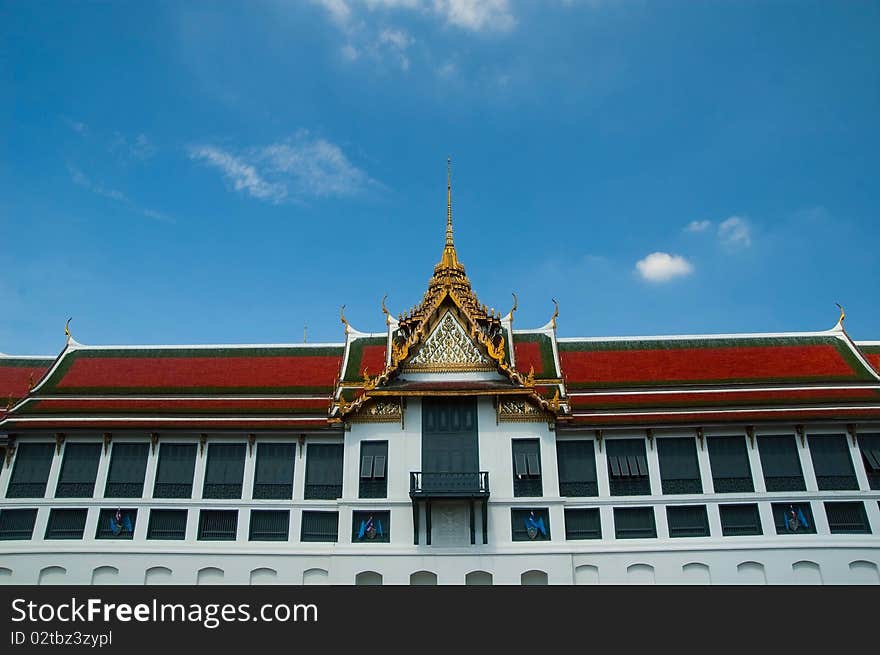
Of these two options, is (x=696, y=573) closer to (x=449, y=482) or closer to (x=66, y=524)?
(x=449, y=482)

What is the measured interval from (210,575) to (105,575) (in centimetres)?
429

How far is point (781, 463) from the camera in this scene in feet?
87.6

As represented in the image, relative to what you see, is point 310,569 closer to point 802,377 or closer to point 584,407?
point 584,407

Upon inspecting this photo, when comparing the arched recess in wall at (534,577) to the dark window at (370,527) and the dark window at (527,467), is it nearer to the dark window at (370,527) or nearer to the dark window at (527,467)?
the dark window at (527,467)

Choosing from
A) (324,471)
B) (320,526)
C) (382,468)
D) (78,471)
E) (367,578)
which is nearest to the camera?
(367,578)

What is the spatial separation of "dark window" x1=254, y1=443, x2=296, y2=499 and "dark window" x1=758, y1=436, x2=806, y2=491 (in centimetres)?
1968

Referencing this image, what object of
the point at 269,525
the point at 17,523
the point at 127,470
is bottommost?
the point at 269,525

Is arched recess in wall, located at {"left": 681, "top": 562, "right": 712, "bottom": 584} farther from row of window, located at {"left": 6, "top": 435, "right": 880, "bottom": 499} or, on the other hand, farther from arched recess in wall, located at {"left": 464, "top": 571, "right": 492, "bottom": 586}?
arched recess in wall, located at {"left": 464, "top": 571, "right": 492, "bottom": 586}

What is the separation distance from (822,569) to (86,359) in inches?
1371

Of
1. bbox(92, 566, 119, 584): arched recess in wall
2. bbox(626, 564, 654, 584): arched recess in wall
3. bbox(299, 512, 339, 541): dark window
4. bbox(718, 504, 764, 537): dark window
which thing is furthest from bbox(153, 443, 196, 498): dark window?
bbox(718, 504, 764, 537): dark window

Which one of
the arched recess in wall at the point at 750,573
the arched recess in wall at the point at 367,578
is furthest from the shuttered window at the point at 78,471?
the arched recess in wall at the point at 750,573

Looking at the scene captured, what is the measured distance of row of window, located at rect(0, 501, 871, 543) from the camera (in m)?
25.9

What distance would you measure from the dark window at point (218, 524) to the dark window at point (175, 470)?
4.01 feet

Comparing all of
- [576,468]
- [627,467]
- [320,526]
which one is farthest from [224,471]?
[627,467]
